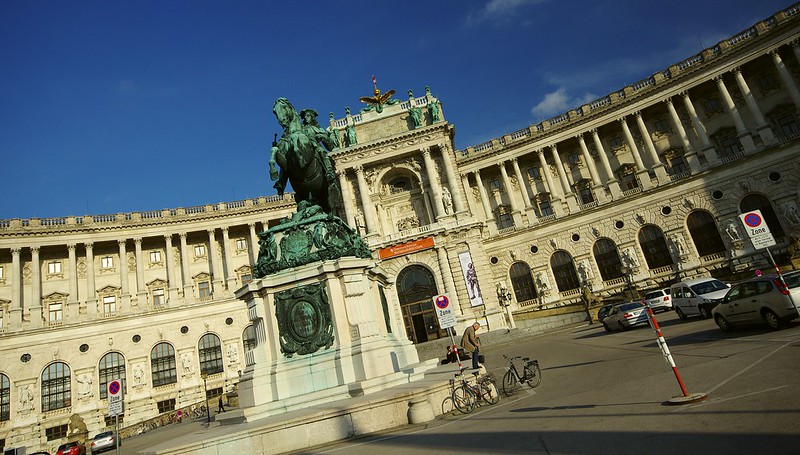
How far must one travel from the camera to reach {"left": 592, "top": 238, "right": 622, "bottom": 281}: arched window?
4134 cm

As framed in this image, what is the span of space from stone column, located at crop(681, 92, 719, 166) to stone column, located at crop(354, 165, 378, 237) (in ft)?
99.2

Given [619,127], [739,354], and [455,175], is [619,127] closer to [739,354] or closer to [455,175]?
[455,175]

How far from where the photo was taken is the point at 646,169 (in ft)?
140

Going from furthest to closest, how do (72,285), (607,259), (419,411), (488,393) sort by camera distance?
(72,285) < (607,259) < (488,393) < (419,411)

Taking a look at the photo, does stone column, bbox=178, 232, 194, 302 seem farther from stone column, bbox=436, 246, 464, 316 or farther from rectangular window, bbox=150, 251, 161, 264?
stone column, bbox=436, 246, 464, 316

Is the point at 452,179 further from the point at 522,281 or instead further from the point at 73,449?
the point at 73,449

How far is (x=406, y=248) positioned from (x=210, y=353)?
21966mm

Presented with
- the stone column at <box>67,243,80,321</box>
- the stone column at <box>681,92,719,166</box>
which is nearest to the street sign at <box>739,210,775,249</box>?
the stone column at <box>681,92,719,166</box>

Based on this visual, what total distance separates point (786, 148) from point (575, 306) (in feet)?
69.1

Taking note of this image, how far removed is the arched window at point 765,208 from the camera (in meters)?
36.0

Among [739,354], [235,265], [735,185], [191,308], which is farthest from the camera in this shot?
[235,265]

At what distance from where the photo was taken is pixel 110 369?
134ft

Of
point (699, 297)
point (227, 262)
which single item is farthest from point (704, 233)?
point (227, 262)

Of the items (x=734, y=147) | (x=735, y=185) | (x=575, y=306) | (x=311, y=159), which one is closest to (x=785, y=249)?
(x=735, y=185)
